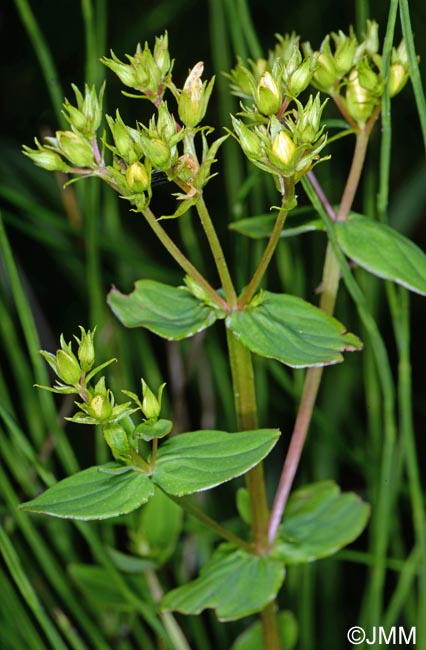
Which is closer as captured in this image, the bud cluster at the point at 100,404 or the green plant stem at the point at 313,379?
the bud cluster at the point at 100,404

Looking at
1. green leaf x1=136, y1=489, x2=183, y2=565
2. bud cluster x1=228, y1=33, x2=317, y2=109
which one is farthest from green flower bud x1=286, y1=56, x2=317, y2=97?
green leaf x1=136, y1=489, x2=183, y2=565

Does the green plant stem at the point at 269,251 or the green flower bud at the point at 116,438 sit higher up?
the green plant stem at the point at 269,251

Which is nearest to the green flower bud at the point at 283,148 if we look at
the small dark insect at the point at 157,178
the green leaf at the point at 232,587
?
the small dark insect at the point at 157,178

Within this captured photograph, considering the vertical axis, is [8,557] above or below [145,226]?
below

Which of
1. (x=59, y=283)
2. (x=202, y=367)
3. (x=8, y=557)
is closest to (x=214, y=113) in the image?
(x=59, y=283)

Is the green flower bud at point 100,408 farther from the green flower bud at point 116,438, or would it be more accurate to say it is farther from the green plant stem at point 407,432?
the green plant stem at point 407,432

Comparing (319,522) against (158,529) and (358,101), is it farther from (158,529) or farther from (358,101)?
(358,101)

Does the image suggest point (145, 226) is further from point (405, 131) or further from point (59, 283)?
point (405, 131)

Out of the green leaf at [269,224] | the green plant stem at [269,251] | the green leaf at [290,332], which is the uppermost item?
the green leaf at [269,224]
